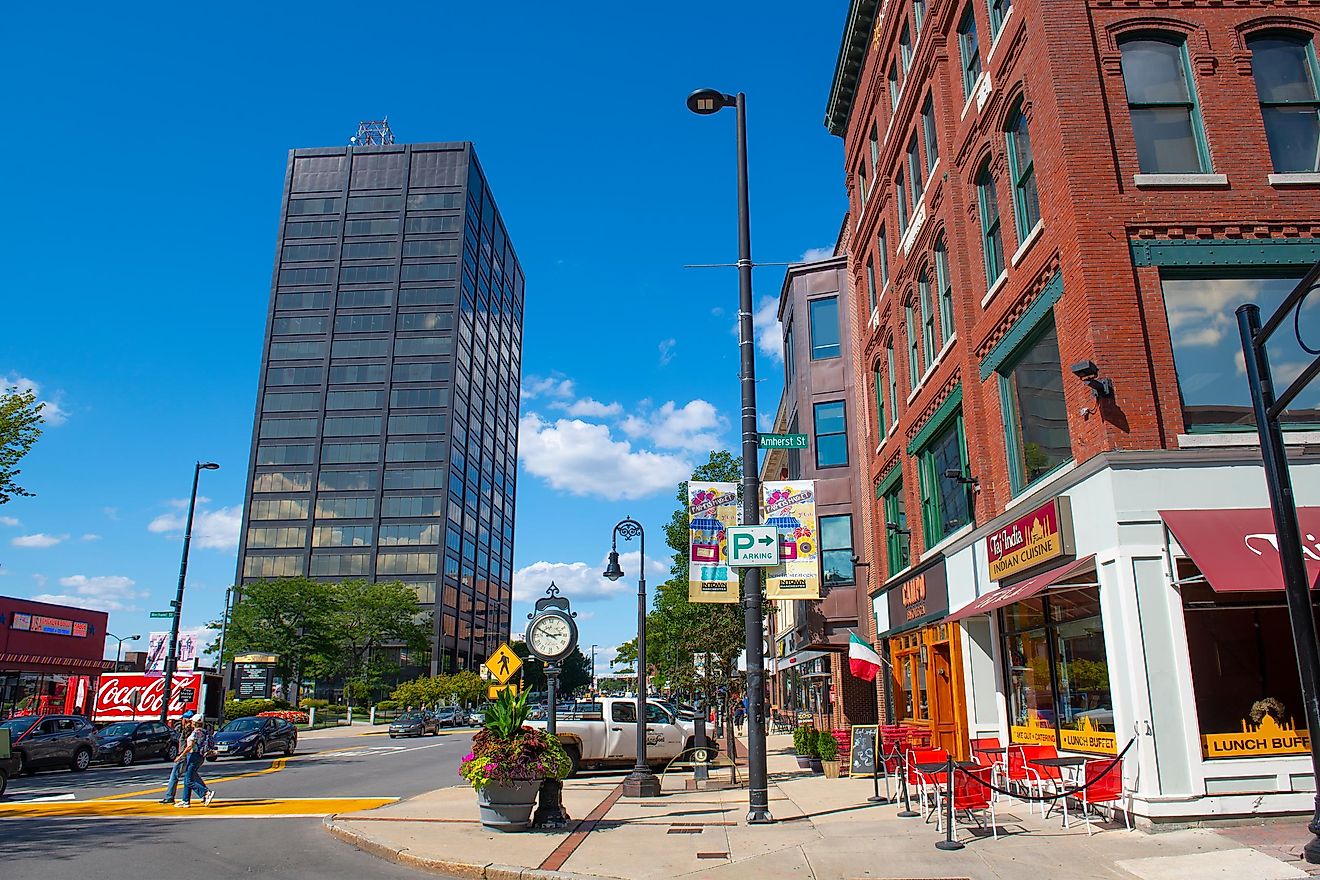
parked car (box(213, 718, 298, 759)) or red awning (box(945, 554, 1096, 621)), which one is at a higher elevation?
red awning (box(945, 554, 1096, 621))

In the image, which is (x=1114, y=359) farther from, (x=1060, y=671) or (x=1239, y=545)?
(x=1060, y=671)

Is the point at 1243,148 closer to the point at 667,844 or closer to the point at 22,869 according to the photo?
the point at 667,844

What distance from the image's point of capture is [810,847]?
10.6 m

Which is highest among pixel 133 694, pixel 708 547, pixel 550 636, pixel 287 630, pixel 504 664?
pixel 287 630

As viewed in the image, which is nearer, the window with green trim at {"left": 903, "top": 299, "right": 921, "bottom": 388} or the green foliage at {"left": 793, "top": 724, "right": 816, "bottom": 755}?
the window with green trim at {"left": 903, "top": 299, "right": 921, "bottom": 388}

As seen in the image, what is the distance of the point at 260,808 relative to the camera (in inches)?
642

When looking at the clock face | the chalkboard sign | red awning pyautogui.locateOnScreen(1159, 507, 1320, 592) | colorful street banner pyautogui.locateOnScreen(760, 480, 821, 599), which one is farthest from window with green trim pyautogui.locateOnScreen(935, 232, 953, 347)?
the clock face

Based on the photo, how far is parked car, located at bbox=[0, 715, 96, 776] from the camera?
2453 cm

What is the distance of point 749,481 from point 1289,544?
668cm

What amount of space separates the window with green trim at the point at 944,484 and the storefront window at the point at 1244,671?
5.67 m

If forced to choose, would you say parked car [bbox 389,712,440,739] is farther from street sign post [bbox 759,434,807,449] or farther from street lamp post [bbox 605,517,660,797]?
street sign post [bbox 759,434,807,449]

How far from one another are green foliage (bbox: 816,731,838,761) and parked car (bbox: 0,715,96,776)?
65.2ft

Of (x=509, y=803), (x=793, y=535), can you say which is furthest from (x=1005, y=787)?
(x=509, y=803)

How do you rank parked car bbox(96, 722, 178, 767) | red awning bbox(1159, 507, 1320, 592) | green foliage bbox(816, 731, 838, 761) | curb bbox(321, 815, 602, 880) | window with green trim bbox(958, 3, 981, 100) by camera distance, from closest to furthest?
1. curb bbox(321, 815, 602, 880)
2. red awning bbox(1159, 507, 1320, 592)
3. window with green trim bbox(958, 3, 981, 100)
4. green foliage bbox(816, 731, 838, 761)
5. parked car bbox(96, 722, 178, 767)
